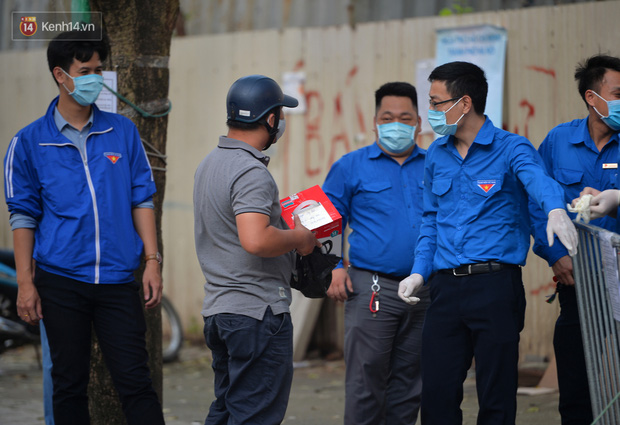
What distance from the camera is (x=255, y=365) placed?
3887 mm

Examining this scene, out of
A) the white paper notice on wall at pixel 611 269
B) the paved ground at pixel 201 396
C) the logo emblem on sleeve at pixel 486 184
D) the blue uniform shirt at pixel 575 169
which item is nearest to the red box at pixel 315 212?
the logo emblem on sleeve at pixel 486 184

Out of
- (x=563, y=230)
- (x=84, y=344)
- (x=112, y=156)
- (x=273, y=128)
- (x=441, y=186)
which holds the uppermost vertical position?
(x=273, y=128)

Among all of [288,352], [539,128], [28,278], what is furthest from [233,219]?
[539,128]

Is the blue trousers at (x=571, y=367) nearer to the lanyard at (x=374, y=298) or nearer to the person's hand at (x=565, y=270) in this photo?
the person's hand at (x=565, y=270)

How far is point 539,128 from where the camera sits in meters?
7.05

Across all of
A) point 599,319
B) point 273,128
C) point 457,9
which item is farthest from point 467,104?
point 457,9

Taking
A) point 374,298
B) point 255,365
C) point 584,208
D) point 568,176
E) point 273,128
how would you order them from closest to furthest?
point 584,208 < point 255,365 < point 273,128 < point 568,176 < point 374,298

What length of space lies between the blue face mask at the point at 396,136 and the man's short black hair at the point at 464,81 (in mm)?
857

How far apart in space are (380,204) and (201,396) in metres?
3.02

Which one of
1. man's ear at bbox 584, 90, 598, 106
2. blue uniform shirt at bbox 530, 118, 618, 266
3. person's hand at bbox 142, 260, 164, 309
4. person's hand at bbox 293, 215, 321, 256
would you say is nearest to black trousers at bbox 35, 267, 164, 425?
person's hand at bbox 142, 260, 164, 309

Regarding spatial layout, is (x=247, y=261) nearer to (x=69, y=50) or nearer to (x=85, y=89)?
(x=85, y=89)

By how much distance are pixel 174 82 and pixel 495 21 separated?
367 cm

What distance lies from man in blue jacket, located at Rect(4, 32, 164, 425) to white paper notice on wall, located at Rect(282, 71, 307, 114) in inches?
159

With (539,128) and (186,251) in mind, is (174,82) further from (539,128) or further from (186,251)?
(539,128)
